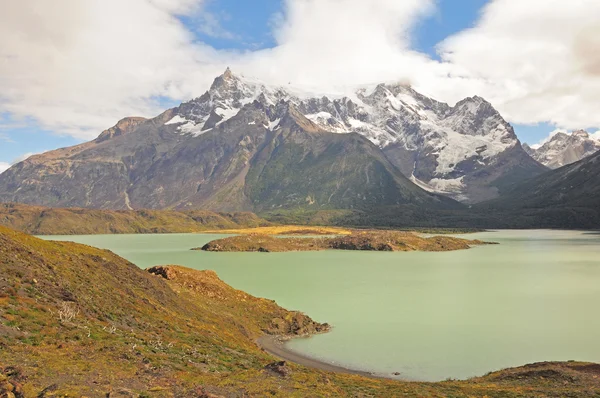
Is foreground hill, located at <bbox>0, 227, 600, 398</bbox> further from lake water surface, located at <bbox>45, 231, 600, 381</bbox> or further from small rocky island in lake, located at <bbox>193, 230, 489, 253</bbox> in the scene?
small rocky island in lake, located at <bbox>193, 230, 489, 253</bbox>

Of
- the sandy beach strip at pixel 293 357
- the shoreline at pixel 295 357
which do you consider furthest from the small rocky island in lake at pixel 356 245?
the sandy beach strip at pixel 293 357

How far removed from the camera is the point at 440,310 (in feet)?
212

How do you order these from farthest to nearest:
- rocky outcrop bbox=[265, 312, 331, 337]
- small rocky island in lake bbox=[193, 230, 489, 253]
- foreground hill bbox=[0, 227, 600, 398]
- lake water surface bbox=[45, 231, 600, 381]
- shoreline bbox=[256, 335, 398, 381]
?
small rocky island in lake bbox=[193, 230, 489, 253], rocky outcrop bbox=[265, 312, 331, 337], lake water surface bbox=[45, 231, 600, 381], shoreline bbox=[256, 335, 398, 381], foreground hill bbox=[0, 227, 600, 398]

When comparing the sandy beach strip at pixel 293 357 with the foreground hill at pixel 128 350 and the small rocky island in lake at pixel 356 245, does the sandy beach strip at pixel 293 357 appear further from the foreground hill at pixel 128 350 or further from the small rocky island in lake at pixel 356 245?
the small rocky island in lake at pixel 356 245

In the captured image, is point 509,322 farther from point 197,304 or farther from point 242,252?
point 242,252

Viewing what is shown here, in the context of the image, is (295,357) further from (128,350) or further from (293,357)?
(128,350)

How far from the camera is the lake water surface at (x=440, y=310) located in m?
43.1

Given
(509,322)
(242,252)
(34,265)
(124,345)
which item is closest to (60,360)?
(124,345)

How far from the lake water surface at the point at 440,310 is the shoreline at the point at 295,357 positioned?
1194mm

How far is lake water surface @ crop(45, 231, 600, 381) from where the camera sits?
4312 cm

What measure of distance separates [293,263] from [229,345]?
98.4m

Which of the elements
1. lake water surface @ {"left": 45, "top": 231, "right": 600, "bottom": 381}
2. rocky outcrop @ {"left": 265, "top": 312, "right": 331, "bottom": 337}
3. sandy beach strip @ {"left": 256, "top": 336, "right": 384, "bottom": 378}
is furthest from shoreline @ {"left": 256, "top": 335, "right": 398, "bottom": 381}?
rocky outcrop @ {"left": 265, "top": 312, "right": 331, "bottom": 337}

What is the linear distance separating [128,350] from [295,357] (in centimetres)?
1992

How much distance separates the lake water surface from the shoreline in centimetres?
119
